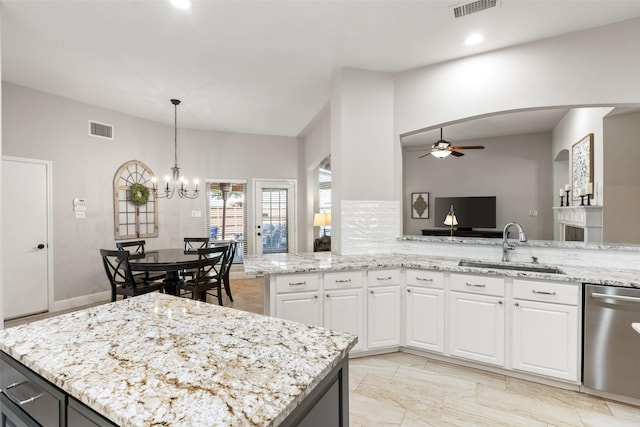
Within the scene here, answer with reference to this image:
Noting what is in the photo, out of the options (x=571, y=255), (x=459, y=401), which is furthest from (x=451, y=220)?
(x=459, y=401)

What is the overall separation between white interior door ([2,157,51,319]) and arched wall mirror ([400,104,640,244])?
503cm

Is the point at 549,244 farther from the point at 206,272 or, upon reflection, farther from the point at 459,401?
the point at 206,272

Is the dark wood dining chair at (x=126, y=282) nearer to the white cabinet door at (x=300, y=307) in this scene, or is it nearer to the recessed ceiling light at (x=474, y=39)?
the white cabinet door at (x=300, y=307)

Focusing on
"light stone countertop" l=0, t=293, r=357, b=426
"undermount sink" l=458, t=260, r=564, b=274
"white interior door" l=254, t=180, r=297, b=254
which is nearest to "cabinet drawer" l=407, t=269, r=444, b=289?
"undermount sink" l=458, t=260, r=564, b=274

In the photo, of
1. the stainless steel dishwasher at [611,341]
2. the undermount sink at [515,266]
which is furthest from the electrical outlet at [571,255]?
the stainless steel dishwasher at [611,341]

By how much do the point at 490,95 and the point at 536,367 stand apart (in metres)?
2.43

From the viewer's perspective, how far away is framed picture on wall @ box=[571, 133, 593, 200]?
416cm

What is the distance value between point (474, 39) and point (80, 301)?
5850mm

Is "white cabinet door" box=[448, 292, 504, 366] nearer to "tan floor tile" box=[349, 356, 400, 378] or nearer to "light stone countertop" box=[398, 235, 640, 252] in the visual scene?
"tan floor tile" box=[349, 356, 400, 378]

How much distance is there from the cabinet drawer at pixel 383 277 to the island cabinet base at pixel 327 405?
1.72 m

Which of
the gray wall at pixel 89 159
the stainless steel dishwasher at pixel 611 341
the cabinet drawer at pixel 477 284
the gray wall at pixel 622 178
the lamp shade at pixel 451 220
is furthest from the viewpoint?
the gray wall at pixel 89 159

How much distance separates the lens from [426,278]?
2.75m

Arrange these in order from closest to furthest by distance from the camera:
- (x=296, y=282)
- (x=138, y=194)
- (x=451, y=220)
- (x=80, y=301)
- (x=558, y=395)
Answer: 1. (x=558, y=395)
2. (x=296, y=282)
3. (x=451, y=220)
4. (x=80, y=301)
5. (x=138, y=194)

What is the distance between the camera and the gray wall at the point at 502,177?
689 centimetres
